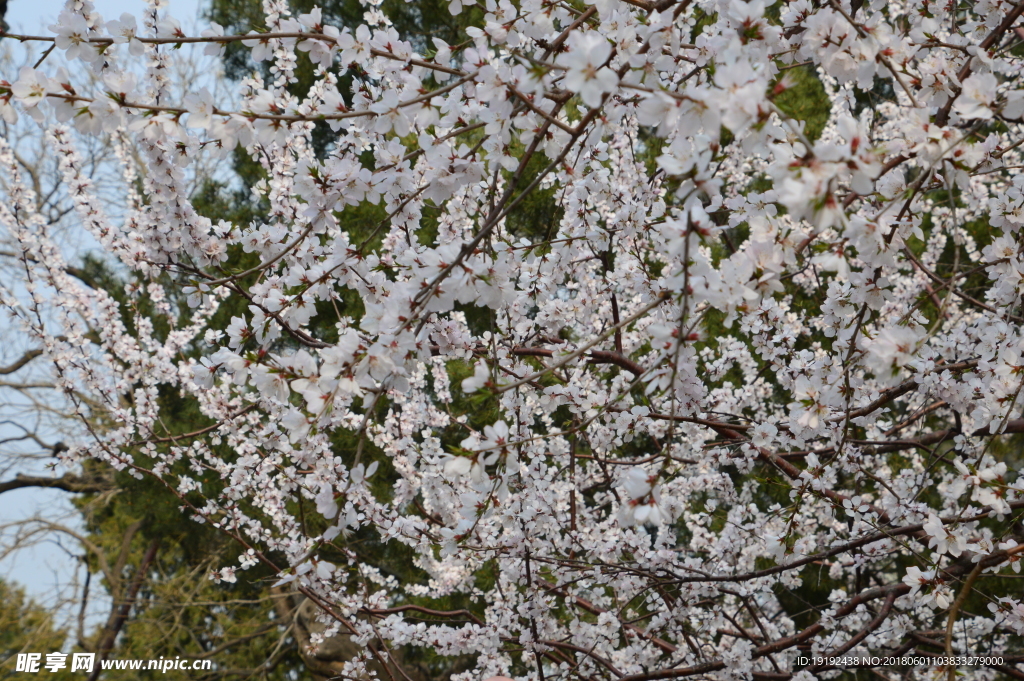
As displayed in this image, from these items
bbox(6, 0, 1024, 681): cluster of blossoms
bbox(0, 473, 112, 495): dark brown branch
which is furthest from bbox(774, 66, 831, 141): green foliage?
bbox(0, 473, 112, 495): dark brown branch

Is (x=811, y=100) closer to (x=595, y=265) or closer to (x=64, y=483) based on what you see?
(x=595, y=265)

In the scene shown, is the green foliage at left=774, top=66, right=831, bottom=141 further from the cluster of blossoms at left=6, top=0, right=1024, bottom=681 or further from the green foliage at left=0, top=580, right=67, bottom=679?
the green foliage at left=0, top=580, right=67, bottom=679

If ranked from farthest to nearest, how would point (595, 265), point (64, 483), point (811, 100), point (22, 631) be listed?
point (64, 483), point (22, 631), point (811, 100), point (595, 265)

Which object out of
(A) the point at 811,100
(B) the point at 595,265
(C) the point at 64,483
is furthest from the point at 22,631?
(A) the point at 811,100

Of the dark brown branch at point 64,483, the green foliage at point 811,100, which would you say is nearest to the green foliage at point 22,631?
the dark brown branch at point 64,483

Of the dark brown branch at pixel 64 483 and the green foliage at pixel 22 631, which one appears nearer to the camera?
the green foliage at pixel 22 631

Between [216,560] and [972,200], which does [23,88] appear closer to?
[972,200]

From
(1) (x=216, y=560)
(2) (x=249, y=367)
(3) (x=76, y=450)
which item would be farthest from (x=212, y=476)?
(2) (x=249, y=367)

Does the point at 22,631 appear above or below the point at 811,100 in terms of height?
below

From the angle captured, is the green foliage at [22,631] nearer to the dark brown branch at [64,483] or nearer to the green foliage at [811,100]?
the dark brown branch at [64,483]

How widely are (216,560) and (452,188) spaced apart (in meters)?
5.82

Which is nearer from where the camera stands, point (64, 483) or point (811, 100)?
point (811, 100)

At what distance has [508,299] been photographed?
1.12 metres

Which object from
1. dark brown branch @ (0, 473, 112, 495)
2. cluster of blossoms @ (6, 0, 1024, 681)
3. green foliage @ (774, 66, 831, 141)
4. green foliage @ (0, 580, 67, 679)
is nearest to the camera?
cluster of blossoms @ (6, 0, 1024, 681)
